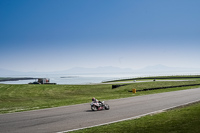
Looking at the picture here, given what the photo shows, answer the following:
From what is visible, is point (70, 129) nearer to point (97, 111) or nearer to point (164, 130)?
point (164, 130)

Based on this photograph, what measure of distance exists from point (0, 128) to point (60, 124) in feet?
9.57

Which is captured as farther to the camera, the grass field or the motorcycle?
the grass field

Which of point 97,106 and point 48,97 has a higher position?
point 97,106

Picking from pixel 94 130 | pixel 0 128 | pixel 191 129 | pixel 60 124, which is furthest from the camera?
pixel 60 124

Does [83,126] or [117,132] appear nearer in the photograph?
[117,132]

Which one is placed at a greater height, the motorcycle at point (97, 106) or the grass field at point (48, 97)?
the motorcycle at point (97, 106)

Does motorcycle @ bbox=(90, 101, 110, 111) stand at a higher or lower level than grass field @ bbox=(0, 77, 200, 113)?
higher

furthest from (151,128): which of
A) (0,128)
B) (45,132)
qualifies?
(0,128)

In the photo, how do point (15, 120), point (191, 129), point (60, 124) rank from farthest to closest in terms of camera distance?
1. point (15, 120)
2. point (60, 124)
3. point (191, 129)

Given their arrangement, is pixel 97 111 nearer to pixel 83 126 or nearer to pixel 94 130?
pixel 83 126

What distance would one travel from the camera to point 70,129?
10453 millimetres

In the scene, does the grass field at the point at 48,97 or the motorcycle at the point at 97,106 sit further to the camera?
the grass field at the point at 48,97

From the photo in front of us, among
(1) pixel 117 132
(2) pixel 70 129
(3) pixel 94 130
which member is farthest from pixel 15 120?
(1) pixel 117 132

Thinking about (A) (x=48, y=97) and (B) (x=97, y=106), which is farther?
(A) (x=48, y=97)
